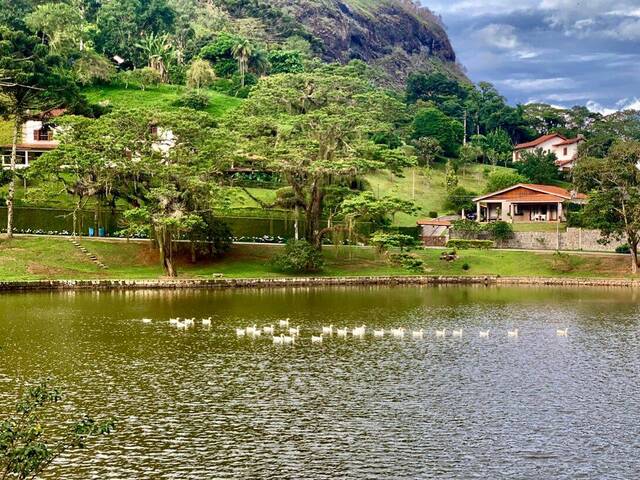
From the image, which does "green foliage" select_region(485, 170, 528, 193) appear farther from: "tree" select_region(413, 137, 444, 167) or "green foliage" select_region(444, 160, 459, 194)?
"tree" select_region(413, 137, 444, 167)

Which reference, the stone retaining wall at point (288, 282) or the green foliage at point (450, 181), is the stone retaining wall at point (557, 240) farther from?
the green foliage at point (450, 181)

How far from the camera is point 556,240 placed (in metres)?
92.5

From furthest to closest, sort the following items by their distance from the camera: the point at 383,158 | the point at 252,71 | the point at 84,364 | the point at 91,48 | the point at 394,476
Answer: the point at 252,71
the point at 91,48
the point at 383,158
the point at 84,364
the point at 394,476

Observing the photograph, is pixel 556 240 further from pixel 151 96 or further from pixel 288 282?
pixel 151 96

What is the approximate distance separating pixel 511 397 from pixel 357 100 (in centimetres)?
5526

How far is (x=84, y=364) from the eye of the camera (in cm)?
3828

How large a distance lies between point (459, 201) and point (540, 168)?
71.7 feet

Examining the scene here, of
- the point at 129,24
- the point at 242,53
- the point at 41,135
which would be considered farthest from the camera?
the point at 242,53

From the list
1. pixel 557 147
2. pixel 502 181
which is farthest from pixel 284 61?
pixel 502 181

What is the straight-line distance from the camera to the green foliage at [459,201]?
113625 millimetres

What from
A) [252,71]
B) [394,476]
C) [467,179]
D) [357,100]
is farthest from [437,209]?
[394,476]

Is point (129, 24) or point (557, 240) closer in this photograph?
point (557, 240)

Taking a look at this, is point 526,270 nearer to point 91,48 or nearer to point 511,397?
point 511,397

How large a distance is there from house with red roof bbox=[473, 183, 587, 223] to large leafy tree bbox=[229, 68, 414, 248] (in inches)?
1110
